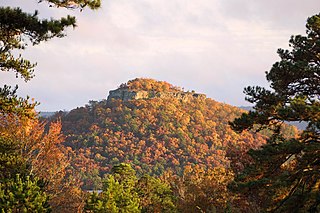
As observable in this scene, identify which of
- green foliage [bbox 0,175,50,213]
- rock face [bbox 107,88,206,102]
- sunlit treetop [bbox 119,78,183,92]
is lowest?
green foliage [bbox 0,175,50,213]

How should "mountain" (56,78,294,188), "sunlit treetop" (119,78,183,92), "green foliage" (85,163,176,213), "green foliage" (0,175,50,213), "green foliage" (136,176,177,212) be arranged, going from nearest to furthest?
"green foliage" (0,175,50,213), "green foliage" (85,163,176,213), "green foliage" (136,176,177,212), "mountain" (56,78,294,188), "sunlit treetop" (119,78,183,92)

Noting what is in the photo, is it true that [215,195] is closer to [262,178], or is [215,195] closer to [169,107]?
[262,178]

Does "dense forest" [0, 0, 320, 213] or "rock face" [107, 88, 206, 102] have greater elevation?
"rock face" [107, 88, 206, 102]

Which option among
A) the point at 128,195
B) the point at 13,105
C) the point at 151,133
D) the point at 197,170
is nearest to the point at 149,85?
the point at 151,133

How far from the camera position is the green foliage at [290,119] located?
32.9 ft

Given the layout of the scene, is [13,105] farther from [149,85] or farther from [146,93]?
[149,85]

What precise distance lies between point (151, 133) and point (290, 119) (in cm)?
8719

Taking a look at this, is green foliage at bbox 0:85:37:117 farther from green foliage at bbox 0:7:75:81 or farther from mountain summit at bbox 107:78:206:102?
mountain summit at bbox 107:78:206:102

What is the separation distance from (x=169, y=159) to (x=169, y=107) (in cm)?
3187

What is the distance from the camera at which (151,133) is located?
3819 inches

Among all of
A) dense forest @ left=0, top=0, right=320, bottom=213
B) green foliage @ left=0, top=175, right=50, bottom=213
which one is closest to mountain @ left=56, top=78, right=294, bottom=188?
dense forest @ left=0, top=0, right=320, bottom=213

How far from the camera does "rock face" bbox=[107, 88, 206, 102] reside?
12428cm

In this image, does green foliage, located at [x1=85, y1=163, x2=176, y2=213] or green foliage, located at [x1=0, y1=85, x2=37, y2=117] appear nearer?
green foliage, located at [x1=0, y1=85, x2=37, y2=117]

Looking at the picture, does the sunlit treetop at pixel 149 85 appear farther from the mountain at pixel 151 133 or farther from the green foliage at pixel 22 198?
the green foliage at pixel 22 198
